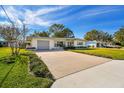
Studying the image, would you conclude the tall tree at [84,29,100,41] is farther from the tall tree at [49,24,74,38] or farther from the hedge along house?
the hedge along house

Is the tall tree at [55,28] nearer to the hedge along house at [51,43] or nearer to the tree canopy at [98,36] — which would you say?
the tree canopy at [98,36]

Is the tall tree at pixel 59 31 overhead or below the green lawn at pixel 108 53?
overhead

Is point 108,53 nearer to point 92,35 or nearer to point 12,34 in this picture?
point 12,34

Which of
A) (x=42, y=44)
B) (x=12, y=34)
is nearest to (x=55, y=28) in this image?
(x=42, y=44)

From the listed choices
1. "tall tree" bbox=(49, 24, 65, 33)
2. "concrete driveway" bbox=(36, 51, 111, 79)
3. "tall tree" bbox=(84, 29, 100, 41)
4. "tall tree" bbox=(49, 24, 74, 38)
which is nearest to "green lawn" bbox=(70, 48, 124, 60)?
"concrete driveway" bbox=(36, 51, 111, 79)

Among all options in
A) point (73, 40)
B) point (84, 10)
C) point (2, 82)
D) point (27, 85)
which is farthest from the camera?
point (73, 40)

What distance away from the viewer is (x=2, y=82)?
4660 millimetres

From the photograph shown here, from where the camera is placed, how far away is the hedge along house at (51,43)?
24.8 meters

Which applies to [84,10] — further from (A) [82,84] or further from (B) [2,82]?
(B) [2,82]

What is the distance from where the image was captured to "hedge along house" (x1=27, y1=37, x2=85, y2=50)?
81.4 ft

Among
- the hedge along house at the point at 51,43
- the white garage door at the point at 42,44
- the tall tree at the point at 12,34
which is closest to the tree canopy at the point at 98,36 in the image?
the hedge along house at the point at 51,43

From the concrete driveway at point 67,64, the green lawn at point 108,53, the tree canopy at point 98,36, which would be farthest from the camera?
the tree canopy at point 98,36
